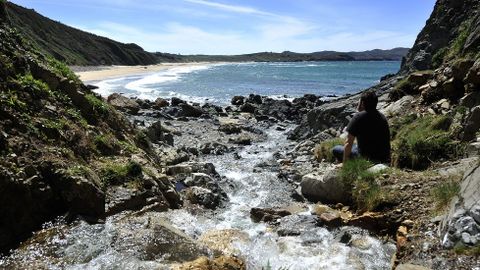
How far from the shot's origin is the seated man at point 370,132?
9.93m

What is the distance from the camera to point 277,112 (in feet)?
102

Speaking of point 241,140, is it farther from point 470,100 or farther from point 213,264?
point 213,264

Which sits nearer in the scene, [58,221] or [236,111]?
[58,221]

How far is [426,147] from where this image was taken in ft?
33.1

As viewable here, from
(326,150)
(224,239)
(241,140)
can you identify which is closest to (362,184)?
(224,239)

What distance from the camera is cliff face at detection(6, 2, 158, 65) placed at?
9750cm

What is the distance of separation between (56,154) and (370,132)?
663 cm

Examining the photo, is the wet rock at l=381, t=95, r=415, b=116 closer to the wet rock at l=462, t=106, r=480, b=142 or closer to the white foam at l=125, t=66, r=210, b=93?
the wet rock at l=462, t=106, r=480, b=142

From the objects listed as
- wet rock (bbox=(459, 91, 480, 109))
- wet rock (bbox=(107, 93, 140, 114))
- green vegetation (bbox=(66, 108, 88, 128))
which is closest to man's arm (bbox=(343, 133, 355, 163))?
wet rock (bbox=(459, 91, 480, 109))

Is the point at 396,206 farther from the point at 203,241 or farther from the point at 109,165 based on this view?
the point at 109,165

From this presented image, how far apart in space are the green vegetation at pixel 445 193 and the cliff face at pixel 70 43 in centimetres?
9038

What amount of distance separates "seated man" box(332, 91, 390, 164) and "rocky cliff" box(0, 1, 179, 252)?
437 cm

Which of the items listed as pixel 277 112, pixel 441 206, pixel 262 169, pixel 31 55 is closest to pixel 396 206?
pixel 441 206

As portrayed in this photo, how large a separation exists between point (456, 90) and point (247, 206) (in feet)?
22.1
